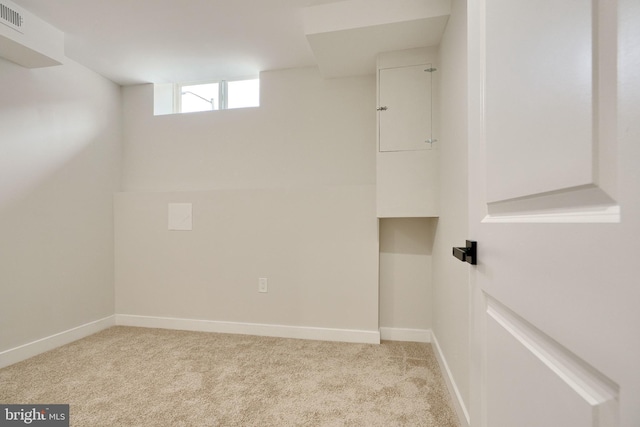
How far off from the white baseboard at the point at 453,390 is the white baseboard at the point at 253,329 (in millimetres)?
557

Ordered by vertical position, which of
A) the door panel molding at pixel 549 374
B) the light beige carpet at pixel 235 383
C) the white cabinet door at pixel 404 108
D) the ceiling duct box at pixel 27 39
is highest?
the ceiling duct box at pixel 27 39

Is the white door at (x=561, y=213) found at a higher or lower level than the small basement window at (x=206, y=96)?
lower

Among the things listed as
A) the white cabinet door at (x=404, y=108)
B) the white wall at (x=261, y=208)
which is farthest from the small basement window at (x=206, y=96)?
the white cabinet door at (x=404, y=108)

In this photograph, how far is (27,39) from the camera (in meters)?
1.97

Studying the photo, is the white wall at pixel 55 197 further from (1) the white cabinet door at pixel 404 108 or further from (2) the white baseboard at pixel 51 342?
(1) the white cabinet door at pixel 404 108

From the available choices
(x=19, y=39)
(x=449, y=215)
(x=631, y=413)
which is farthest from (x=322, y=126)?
(x=631, y=413)

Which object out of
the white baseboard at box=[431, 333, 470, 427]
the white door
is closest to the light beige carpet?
the white baseboard at box=[431, 333, 470, 427]

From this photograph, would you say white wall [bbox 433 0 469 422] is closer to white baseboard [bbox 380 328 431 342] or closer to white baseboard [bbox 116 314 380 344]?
white baseboard [bbox 380 328 431 342]

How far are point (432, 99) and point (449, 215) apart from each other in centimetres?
97

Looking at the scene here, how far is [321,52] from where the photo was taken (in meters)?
2.23

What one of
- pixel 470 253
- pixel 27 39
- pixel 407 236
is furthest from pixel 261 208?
pixel 470 253

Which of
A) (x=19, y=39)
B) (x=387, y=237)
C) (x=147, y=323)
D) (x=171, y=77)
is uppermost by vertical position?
(x=171, y=77)

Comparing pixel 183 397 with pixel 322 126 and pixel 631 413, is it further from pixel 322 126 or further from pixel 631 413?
pixel 322 126

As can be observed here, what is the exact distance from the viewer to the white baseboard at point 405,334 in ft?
8.24
